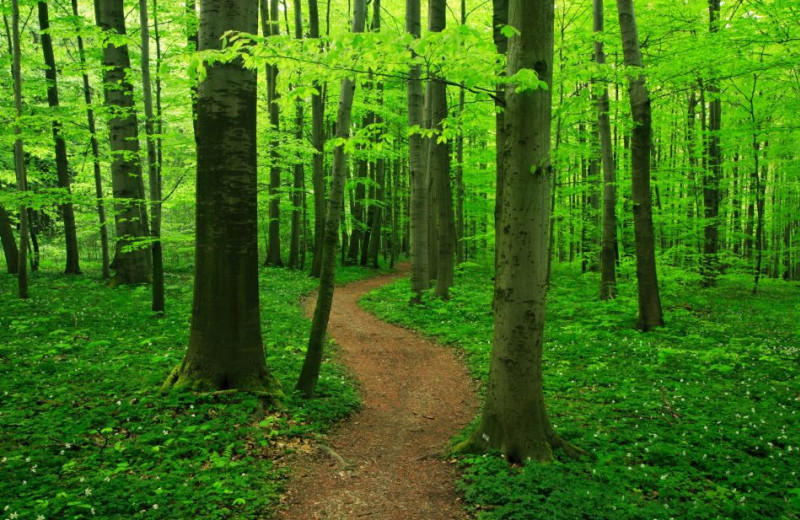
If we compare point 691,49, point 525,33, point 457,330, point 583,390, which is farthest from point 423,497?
point 691,49

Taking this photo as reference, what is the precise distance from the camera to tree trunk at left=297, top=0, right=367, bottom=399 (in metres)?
6.14

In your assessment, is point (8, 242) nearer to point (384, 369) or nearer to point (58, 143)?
point (58, 143)

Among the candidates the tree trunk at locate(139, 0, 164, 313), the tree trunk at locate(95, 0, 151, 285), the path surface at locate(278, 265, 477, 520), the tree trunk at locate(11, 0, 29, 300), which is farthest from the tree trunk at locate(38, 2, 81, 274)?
the path surface at locate(278, 265, 477, 520)

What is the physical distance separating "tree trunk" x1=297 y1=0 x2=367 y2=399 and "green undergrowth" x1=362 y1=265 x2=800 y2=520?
2682 millimetres

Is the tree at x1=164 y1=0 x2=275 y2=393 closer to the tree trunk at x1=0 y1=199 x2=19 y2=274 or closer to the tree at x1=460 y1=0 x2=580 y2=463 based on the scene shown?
the tree at x1=460 y1=0 x2=580 y2=463

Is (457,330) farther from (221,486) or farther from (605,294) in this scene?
(221,486)

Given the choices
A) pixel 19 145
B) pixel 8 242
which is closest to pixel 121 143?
pixel 19 145

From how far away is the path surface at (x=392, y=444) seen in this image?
4.28m

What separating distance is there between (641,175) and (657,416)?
5.91 m

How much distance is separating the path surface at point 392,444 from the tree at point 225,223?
1716mm

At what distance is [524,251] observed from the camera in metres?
4.58

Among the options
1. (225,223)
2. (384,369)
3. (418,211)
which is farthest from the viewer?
(418,211)

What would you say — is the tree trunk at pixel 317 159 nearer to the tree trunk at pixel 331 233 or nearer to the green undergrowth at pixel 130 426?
the green undergrowth at pixel 130 426

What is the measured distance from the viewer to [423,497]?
4.43m
